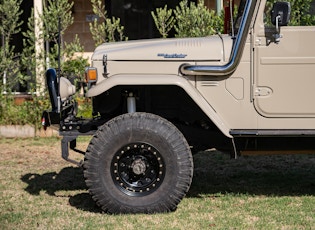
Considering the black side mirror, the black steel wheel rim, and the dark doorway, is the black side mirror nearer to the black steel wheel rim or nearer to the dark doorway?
the black steel wheel rim

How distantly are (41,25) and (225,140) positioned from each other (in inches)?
229

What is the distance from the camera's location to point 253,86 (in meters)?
6.60

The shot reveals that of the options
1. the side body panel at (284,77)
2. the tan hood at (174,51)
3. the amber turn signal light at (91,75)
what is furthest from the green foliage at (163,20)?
the side body panel at (284,77)

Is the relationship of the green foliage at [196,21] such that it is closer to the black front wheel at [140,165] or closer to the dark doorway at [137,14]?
the dark doorway at [137,14]

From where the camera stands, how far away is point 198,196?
744 cm

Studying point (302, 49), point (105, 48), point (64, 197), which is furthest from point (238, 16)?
point (64, 197)

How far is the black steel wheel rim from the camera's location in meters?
6.51

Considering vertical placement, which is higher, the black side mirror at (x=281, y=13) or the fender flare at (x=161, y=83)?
the black side mirror at (x=281, y=13)

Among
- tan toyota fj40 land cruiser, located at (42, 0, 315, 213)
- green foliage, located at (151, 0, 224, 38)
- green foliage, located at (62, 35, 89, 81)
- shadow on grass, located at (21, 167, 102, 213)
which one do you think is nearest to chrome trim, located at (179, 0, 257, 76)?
tan toyota fj40 land cruiser, located at (42, 0, 315, 213)

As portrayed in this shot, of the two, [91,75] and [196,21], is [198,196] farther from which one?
[196,21]

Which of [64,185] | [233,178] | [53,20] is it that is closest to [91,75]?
[64,185]

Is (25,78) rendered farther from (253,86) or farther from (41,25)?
(253,86)

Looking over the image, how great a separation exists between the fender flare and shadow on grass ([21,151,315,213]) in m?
1.20

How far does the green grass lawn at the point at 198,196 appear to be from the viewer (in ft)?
20.6
